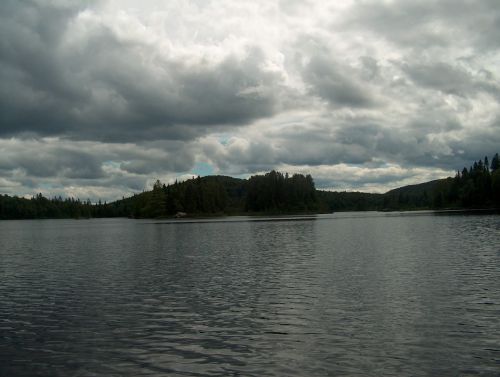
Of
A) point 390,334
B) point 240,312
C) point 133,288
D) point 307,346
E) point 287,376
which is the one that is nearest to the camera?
point 287,376

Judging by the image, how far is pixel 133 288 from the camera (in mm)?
37312

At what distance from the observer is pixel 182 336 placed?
23297 mm

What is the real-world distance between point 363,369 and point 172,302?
1653 cm

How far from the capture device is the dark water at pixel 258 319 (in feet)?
62.5

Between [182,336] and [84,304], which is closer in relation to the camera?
[182,336]

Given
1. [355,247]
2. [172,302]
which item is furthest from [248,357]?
[355,247]

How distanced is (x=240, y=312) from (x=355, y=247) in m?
40.2

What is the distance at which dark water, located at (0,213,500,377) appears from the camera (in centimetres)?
1906

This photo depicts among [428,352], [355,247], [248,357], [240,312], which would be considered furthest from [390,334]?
[355,247]

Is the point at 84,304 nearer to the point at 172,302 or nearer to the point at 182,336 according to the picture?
the point at 172,302

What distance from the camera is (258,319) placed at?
26359 millimetres

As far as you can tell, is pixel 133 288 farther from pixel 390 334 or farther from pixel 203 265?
pixel 390 334

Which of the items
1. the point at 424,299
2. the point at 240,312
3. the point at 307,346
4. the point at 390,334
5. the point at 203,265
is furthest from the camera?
the point at 203,265

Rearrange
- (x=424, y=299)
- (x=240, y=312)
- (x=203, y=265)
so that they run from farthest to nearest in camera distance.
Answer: (x=203, y=265), (x=424, y=299), (x=240, y=312)
